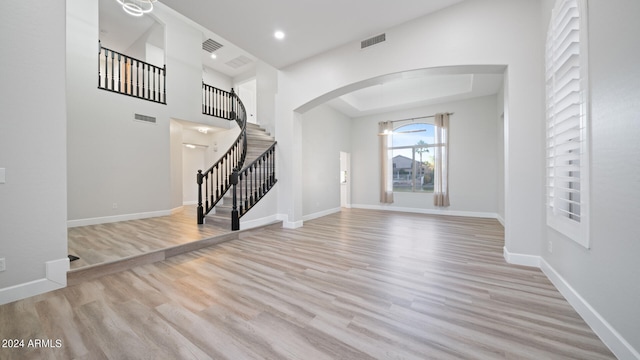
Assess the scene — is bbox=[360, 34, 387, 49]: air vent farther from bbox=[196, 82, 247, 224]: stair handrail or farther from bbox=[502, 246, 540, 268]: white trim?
bbox=[502, 246, 540, 268]: white trim

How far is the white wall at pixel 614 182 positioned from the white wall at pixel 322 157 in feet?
17.2

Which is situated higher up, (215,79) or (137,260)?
(215,79)

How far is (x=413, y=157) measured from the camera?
7.85 m

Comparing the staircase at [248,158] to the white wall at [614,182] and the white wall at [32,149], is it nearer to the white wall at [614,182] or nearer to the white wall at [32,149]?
the white wall at [32,149]

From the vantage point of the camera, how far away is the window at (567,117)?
1.87m

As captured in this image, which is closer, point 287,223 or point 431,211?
point 287,223

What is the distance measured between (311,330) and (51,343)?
6.07 feet

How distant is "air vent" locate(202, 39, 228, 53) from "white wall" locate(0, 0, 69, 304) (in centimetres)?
574

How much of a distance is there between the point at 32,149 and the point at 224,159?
455 cm

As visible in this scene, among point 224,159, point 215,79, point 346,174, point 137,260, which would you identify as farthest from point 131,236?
point 215,79

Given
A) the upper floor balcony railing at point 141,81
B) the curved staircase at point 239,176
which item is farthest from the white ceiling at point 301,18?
the upper floor balcony railing at point 141,81

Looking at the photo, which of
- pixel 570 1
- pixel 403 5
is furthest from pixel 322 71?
pixel 570 1

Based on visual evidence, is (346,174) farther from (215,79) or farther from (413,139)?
(215,79)

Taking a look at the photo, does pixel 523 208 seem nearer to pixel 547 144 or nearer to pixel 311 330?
pixel 547 144
